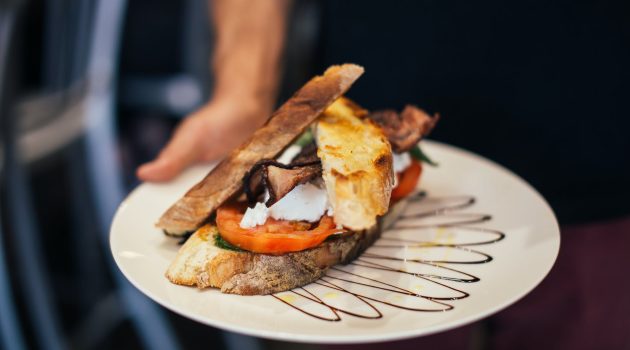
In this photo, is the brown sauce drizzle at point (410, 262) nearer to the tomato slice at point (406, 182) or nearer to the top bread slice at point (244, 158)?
the tomato slice at point (406, 182)

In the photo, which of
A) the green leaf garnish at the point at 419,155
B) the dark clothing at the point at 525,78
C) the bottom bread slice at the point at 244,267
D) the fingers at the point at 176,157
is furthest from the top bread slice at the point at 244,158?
the dark clothing at the point at 525,78

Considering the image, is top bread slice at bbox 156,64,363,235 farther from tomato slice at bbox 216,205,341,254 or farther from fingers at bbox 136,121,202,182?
fingers at bbox 136,121,202,182

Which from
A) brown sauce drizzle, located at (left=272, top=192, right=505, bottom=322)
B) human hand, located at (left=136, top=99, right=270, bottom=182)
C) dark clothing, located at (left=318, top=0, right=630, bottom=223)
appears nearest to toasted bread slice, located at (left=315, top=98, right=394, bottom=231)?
brown sauce drizzle, located at (left=272, top=192, right=505, bottom=322)

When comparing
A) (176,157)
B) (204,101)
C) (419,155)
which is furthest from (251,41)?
(204,101)

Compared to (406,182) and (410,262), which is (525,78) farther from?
(410,262)

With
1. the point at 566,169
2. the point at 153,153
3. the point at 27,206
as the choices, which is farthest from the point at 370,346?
the point at 153,153

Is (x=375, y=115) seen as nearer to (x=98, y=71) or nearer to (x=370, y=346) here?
(x=370, y=346)
